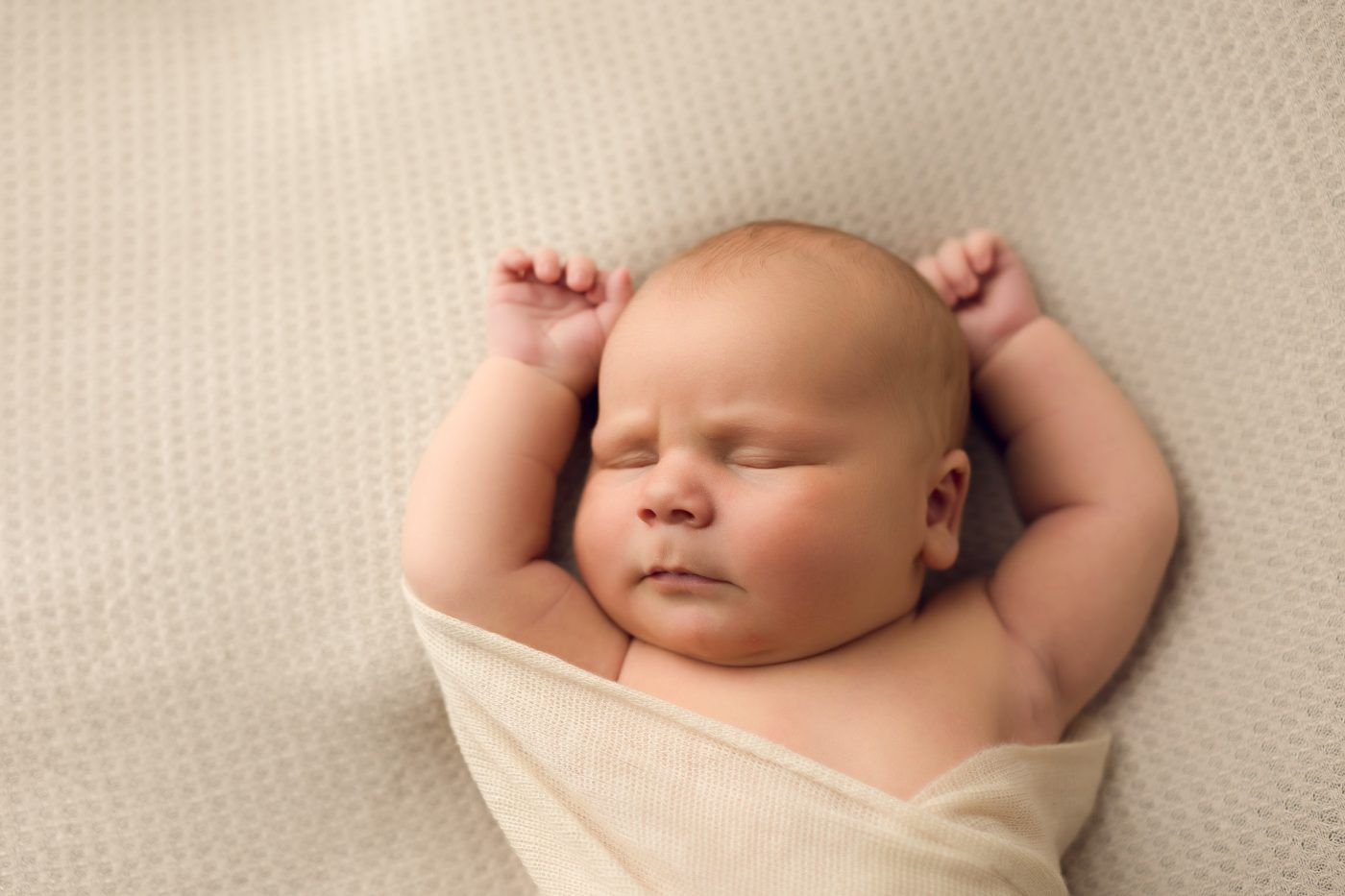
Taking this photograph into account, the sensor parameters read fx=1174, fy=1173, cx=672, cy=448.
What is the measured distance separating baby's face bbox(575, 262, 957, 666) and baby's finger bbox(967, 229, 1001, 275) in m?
0.26

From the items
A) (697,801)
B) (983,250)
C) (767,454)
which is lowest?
(697,801)

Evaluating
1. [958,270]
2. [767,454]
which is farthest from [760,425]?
[958,270]

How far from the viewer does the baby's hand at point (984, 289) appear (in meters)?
1.23

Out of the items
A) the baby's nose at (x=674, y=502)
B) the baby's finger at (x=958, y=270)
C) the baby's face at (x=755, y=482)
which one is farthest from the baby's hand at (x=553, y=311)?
the baby's finger at (x=958, y=270)

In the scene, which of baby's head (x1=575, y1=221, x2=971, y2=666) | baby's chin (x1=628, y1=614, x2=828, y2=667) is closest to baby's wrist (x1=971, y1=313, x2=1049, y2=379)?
baby's head (x1=575, y1=221, x2=971, y2=666)

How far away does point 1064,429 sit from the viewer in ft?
3.88

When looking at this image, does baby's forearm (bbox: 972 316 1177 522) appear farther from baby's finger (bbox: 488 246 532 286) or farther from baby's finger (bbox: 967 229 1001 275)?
baby's finger (bbox: 488 246 532 286)

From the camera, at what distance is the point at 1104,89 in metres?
1.22

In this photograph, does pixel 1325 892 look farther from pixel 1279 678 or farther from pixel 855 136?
pixel 855 136

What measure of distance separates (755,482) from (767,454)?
0.03 m

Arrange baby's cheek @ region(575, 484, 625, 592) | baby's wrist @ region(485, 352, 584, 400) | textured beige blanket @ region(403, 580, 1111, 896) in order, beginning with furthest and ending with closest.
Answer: baby's wrist @ region(485, 352, 584, 400), baby's cheek @ region(575, 484, 625, 592), textured beige blanket @ region(403, 580, 1111, 896)

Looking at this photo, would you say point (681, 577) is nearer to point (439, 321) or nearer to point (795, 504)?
point (795, 504)

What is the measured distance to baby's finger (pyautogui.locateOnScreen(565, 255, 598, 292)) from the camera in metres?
1.19

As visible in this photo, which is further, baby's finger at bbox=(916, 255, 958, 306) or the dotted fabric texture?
baby's finger at bbox=(916, 255, 958, 306)
